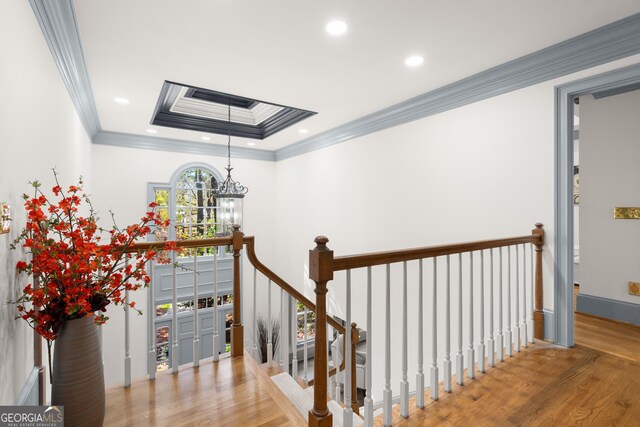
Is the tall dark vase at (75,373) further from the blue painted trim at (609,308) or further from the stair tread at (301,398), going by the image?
the blue painted trim at (609,308)

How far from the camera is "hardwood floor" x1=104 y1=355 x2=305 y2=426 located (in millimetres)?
1865

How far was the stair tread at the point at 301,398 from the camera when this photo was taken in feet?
6.31

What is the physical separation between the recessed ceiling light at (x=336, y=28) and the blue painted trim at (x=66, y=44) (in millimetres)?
1637

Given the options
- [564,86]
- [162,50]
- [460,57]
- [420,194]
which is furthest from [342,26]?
[420,194]

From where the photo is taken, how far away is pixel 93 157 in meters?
5.09

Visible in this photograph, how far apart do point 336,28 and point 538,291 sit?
262cm

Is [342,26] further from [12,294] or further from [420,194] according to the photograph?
[12,294]

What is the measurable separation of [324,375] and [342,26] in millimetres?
2211

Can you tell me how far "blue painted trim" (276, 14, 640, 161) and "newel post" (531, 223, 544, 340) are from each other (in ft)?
4.13

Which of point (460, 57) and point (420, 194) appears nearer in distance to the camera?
point (460, 57)

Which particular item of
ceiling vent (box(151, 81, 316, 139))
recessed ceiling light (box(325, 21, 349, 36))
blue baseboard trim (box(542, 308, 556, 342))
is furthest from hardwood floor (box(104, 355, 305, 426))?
ceiling vent (box(151, 81, 316, 139))

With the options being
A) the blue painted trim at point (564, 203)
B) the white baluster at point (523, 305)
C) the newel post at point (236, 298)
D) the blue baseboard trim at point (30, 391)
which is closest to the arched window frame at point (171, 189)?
the newel post at point (236, 298)

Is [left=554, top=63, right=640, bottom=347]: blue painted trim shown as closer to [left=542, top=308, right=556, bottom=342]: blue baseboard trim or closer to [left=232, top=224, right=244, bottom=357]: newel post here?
[left=542, top=308, right=556, bottom=342]: blue baseboard trim

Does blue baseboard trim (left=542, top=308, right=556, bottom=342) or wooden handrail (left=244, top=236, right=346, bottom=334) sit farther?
blue baseboard trim (left=542, top=308, right=556, bottom=342)
